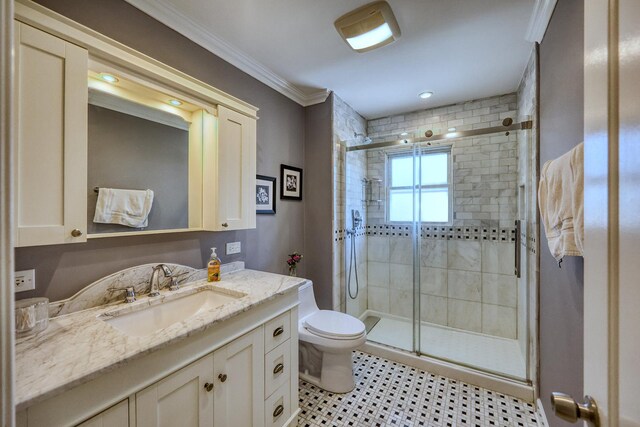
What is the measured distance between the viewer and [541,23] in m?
1.59

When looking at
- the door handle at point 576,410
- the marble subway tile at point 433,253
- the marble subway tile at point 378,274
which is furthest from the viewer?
the marble subway tile at point 378,274

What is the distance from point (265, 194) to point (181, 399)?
1525mm

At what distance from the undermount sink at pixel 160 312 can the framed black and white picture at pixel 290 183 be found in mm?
1147

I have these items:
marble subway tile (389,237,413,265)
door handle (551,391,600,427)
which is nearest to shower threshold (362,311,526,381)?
marble subway tile (389,237,413,265)

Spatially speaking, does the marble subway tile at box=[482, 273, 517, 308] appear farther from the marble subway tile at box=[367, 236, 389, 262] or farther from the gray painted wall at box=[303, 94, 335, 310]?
the gray painted wall at box=[303, 94, 335, 310]

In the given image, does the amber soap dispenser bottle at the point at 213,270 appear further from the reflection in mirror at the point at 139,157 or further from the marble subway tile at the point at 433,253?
the marble subway tile at the point at 433,253

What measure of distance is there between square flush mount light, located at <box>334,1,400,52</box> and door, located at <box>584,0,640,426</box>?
123 centimetres

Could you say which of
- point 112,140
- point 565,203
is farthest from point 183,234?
point 565,203

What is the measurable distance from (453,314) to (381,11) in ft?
9.45

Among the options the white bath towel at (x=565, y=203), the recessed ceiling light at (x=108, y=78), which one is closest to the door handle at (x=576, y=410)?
the white bath towel at (x=565, y=203)

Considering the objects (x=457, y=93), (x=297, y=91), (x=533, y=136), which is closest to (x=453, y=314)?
(x=533, y=136)

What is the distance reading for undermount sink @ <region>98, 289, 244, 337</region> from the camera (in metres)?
1.23

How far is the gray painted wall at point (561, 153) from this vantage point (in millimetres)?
1120

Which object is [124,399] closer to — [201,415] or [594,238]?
[201,415]
